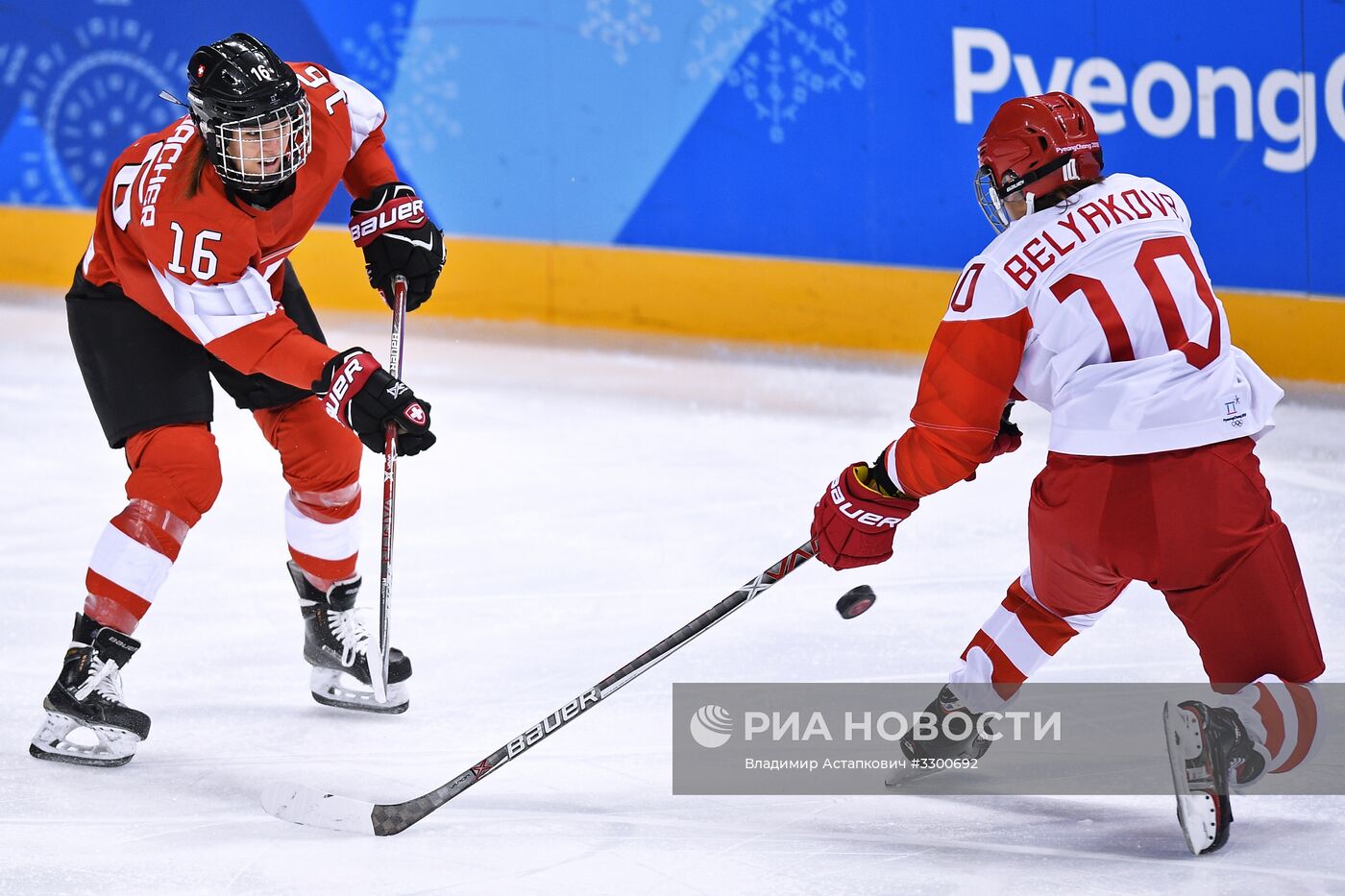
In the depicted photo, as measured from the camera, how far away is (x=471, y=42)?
255 inches

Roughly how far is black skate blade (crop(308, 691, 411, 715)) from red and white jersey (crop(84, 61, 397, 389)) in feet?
2.12

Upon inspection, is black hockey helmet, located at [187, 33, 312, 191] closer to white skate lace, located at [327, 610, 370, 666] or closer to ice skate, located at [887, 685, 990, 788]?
white skate lace, located at [327, 610, 370, 666]

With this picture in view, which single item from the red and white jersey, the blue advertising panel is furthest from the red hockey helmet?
the blue advertising panel

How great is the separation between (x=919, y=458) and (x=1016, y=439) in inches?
6.5

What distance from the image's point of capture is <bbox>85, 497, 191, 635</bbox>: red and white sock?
110 inches

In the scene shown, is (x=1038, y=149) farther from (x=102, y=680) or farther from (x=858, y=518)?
(x=102, y=680)

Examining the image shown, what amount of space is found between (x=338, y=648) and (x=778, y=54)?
10.9 feet

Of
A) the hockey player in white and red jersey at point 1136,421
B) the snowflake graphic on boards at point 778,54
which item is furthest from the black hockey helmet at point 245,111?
the snowflake graphic on boards at point 778,54

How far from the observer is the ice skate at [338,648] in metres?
3.11

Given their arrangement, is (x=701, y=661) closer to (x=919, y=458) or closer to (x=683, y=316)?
(x=919, y=458)

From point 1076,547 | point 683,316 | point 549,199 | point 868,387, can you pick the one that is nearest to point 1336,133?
point 868,387

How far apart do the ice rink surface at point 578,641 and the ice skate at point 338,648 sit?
6cm

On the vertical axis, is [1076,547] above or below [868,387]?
below

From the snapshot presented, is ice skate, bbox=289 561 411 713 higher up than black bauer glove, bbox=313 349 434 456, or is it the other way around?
black bauer glove, bbox=313 349 434 456
